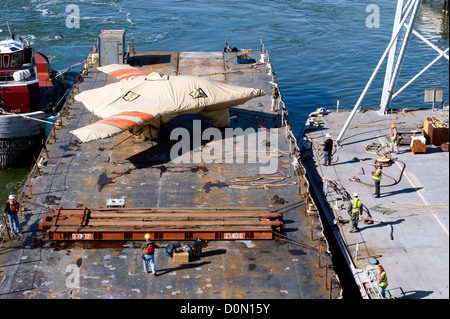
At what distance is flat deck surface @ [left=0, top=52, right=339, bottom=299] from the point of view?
2214cm

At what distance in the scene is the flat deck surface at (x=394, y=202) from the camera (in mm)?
25078

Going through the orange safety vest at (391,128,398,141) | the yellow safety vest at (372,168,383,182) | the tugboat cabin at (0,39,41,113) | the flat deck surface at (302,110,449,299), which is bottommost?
the flat deck surface at (302,110,449,299)

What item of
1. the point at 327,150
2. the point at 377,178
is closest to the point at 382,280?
the point at 377,178

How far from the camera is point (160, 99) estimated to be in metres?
32.6

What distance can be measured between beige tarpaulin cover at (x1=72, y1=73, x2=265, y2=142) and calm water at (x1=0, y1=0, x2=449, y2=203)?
1627 cm

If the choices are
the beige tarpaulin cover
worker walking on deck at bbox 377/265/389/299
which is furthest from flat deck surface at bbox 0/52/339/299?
the beige tarpaulin cover

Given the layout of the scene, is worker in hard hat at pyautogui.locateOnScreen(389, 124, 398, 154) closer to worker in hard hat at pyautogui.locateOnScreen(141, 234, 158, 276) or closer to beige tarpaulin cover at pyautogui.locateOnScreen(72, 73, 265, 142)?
beige tarpaulin cover at pyautogui.locateOnScreen(72, 73, 265, 142)

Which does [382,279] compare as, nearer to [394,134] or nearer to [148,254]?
[148,254]

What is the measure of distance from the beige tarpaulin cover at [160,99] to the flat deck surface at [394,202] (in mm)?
5904

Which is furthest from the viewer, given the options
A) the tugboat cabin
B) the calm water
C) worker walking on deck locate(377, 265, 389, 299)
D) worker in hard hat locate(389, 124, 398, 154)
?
the calm water

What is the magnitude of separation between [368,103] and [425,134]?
17.4 m
